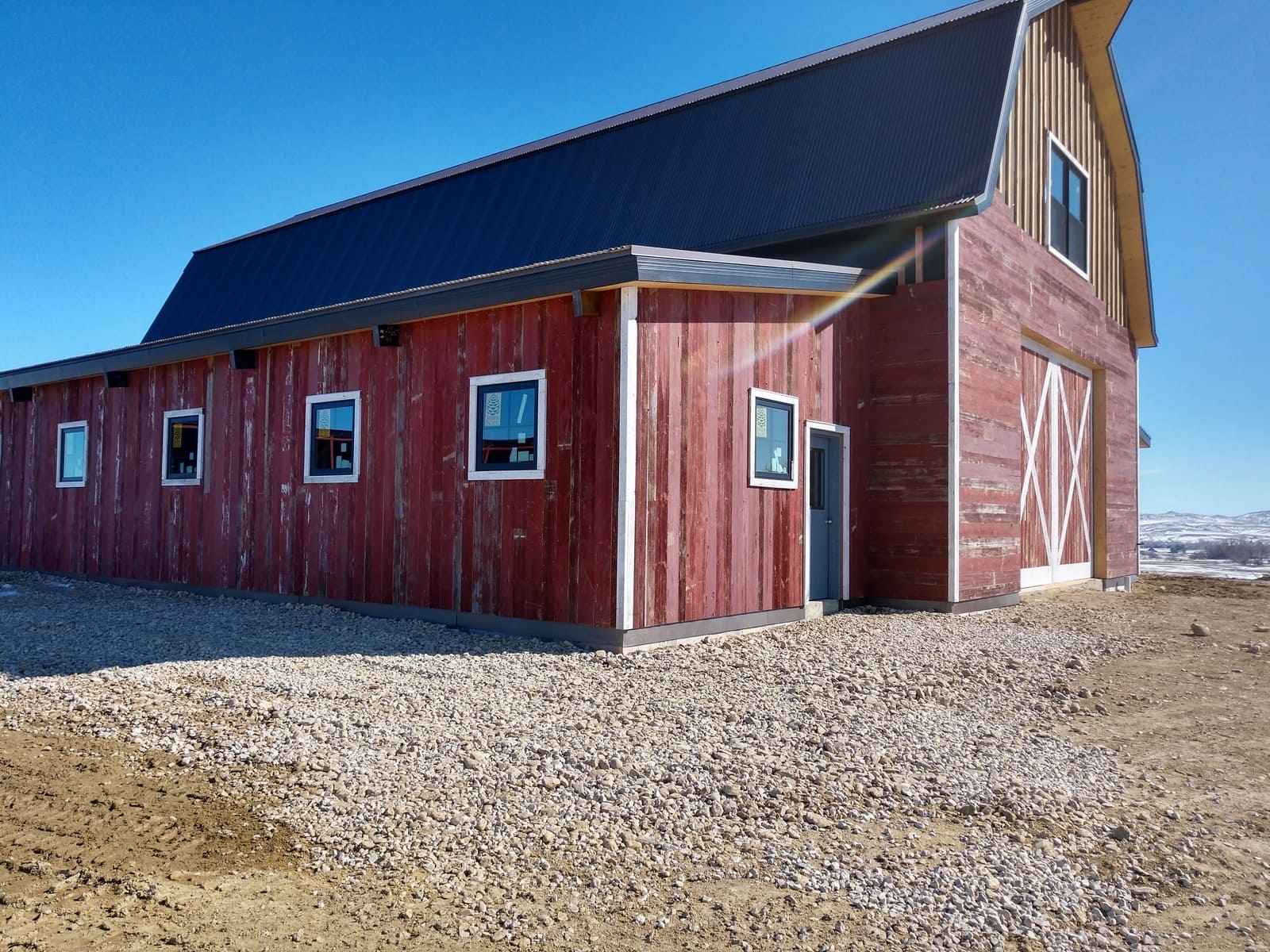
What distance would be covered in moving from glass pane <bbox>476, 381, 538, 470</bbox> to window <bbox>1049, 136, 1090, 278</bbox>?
8910 mm

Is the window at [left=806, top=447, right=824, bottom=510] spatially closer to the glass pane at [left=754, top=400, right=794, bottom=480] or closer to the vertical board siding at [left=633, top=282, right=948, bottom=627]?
the vertical board siding at [left=633, top=282, right=948, bottom=627]

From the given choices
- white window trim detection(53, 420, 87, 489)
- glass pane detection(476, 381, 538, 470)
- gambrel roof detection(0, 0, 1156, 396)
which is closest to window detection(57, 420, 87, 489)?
white window trim detection(53, 420, 87, 489)

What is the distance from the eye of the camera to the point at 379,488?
9156 millimetres

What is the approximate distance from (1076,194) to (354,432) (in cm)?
1164

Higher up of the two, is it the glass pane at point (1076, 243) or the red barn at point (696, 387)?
the glass pane at point (1076, 243)

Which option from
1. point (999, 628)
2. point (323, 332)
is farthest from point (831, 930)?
point (323, 332)

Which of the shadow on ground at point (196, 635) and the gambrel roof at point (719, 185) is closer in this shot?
the shadow on ground at point (196, 635)

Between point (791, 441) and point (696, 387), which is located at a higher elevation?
point (696, 387)

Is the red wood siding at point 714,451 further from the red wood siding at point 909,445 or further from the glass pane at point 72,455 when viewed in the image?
the glass pane at point 72,455

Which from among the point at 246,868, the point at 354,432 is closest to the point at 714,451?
the point at 354,432

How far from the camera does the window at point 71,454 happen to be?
1305cm

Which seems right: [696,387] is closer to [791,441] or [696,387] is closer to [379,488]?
[791,441]

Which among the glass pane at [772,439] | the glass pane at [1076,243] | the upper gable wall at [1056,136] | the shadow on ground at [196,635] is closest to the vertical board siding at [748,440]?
the glass pane at [772,439]

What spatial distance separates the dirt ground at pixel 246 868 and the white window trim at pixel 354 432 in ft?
15.7
